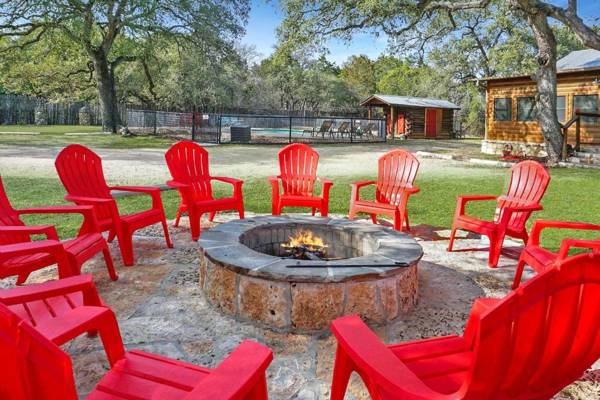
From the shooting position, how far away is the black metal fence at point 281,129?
20.5m

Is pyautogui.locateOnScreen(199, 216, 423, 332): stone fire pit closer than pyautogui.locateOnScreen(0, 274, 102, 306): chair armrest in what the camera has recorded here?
No

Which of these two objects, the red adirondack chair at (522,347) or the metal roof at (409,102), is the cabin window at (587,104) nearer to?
the metal roof at (409,102)

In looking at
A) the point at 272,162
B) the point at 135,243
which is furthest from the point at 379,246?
the point at 272,162

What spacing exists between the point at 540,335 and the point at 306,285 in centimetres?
154

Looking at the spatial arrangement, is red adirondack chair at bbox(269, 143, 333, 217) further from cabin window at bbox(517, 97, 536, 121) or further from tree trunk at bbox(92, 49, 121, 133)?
tree trunk at bbox(92, 49, 121, 133)

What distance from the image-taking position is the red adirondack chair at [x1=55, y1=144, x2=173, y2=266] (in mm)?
3996

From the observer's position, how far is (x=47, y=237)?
132 inches

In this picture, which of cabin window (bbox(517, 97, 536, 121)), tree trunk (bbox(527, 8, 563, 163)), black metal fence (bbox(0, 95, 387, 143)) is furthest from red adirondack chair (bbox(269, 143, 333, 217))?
cabin window (bbox(517, 97, 536, 121))

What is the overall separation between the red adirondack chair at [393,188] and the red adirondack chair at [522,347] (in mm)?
3372

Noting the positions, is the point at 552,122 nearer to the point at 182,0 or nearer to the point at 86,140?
the point at 182,0

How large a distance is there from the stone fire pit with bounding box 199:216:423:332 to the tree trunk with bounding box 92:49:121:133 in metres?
22.4

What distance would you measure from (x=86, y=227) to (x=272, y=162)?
9.71 m

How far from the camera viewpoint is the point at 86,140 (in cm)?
1922

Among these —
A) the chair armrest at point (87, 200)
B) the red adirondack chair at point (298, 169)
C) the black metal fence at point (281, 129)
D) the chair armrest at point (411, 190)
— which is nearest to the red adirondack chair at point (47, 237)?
the chair armrest at point (87, 200)
